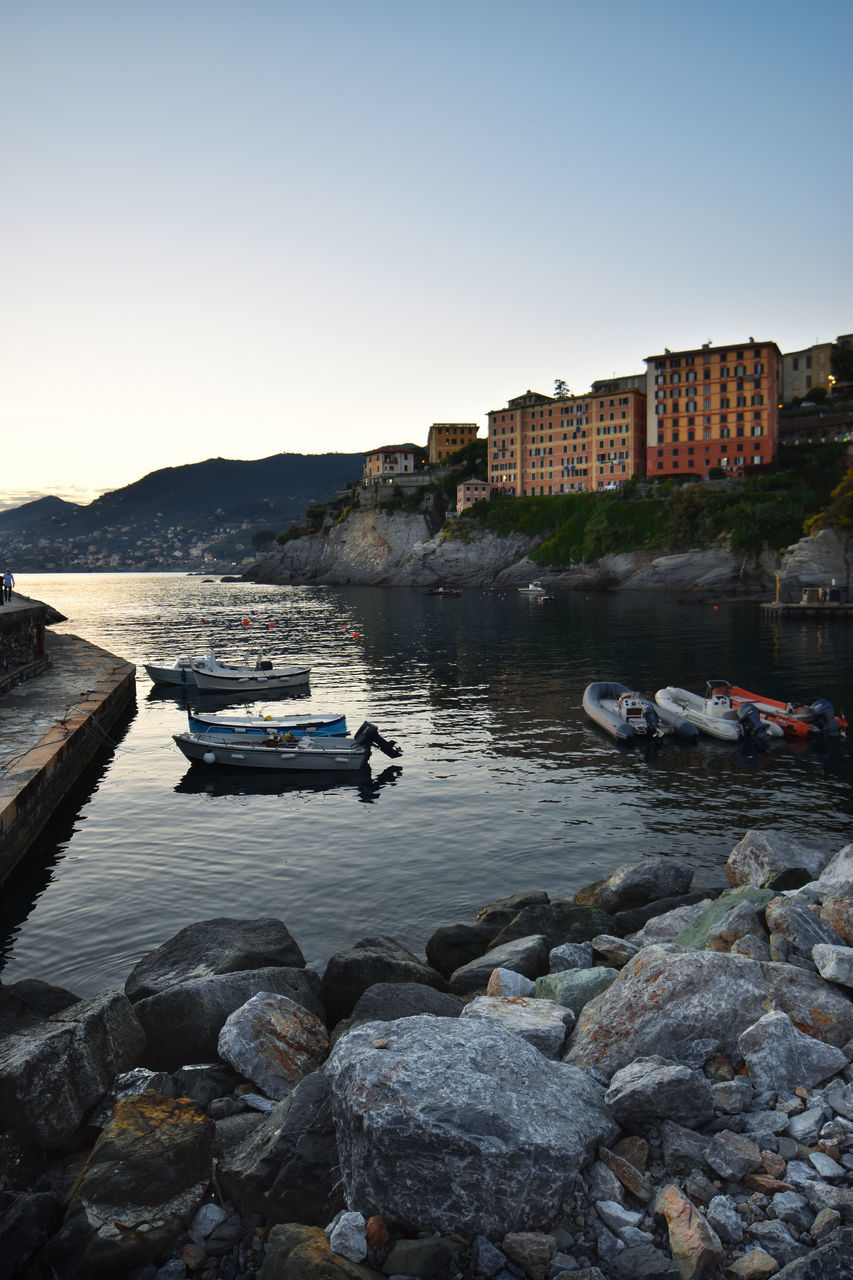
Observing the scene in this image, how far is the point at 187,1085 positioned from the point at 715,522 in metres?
112

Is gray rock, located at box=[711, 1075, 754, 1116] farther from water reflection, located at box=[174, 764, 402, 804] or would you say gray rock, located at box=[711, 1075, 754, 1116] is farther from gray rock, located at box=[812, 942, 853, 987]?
water reflection, located at box=[174, 764, 402, 804]

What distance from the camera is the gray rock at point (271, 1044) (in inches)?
349

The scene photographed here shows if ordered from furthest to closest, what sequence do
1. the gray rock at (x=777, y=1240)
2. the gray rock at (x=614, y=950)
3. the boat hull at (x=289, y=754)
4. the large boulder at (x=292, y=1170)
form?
the boat hull at (x=289, y=754)
the gray rock at (x=614, y=950)
the large boulder at (x=292, y=1170)
the gray rock at (x=777, y=1240)

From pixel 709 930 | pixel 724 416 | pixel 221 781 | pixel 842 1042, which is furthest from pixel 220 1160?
pixel 724 416

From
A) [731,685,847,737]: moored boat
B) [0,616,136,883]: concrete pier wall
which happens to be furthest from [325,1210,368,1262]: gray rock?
[731,685,847,737]: moored boat

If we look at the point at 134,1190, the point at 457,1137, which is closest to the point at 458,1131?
the point at 457,1137

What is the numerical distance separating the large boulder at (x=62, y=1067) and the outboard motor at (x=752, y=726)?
2810 centimetres

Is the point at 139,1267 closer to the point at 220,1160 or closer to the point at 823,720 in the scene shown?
the point at 220,1160

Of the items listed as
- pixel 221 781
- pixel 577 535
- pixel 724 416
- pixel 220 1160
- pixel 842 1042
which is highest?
pixel 724 416

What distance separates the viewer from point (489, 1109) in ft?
21.0

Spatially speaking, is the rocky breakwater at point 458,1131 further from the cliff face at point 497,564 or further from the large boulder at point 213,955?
the cliff face at point 497,564

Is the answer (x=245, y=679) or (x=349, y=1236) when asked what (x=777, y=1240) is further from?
(x=245, y=679)

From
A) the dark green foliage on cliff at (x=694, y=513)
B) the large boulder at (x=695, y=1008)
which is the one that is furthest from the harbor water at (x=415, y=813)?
the dark green foliage on cliff at (x=694, y=513)

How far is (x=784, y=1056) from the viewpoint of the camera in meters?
7.54
